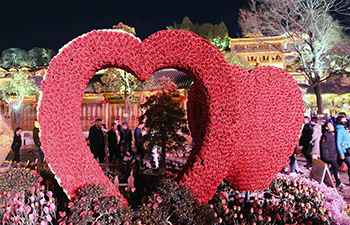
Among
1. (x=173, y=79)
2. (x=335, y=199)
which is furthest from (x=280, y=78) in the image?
(x=173, y=79)

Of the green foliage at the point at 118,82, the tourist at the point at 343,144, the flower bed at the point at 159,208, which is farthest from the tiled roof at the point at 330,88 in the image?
the flower bed at the point at 159,208

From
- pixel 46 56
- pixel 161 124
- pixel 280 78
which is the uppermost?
pixel 46 56

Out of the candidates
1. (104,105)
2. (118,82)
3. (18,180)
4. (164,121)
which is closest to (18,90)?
(104,105)

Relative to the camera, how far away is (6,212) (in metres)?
3.24

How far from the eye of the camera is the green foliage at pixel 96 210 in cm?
292

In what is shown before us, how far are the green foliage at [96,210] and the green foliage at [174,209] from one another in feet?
0.87

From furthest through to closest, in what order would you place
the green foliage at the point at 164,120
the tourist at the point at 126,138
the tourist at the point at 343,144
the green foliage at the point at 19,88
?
the green foliage at the point at 19,88, the tourist at the point at 126,138, the green foliage at the point at 164,120, the tourist at the point at 343,144

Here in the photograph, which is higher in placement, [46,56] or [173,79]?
[46,56]

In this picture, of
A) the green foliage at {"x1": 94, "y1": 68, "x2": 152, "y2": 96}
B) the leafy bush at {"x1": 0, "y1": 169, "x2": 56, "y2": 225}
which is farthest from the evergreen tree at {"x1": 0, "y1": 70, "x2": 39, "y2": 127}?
the leafy bush at {"x1": 0, "y1": 169, "x2": 56, "y2": 225}

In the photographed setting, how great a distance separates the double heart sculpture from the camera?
343 cm

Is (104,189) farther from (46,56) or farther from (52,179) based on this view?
(46,56)

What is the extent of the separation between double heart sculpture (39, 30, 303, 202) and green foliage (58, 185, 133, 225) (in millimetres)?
421

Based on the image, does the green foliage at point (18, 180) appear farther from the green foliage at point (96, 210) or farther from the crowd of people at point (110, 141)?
the crowd of people at point (110, 141)

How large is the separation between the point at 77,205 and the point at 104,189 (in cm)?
41
